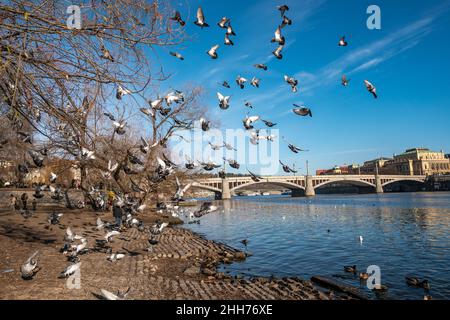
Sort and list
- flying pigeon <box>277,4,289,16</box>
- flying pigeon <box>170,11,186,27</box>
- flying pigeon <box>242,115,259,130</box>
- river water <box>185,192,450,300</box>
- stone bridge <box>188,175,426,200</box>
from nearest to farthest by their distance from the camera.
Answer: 1. flying pigeon <box>170,11,186,27</box>
2. flying pigeon <box>277,4,289,16</box>
3. flying pigeon <box>242,115,259,130</box>
4. river water <box>185,192,450,300</box>
5. stone bridge <box>188,175,426,200</box>

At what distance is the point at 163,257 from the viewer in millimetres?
15703

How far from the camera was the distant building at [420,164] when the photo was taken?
543ft

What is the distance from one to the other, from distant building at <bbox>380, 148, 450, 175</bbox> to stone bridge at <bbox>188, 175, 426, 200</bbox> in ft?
105

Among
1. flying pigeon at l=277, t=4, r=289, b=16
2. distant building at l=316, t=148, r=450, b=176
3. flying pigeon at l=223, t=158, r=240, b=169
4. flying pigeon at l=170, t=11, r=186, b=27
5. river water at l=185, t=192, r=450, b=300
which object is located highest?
distant building at l=316, t=148, r=450, b=176

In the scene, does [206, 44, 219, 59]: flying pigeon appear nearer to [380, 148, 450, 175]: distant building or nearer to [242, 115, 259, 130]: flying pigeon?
[242, 115, 259, 130]: flying pigeon

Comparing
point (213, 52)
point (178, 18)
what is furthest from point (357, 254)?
point (178, 18)

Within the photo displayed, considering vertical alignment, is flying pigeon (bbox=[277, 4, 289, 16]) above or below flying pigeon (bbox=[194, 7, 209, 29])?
above

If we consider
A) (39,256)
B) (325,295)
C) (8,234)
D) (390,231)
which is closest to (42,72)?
(39,256)

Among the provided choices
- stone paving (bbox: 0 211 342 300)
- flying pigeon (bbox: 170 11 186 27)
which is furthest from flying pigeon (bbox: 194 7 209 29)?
stone paving (bbox: 0 211 342 300)

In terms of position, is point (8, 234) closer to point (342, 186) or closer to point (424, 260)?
point (424, 260)

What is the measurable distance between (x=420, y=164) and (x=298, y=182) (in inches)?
3264

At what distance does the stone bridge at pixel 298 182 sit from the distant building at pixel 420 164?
32105 millimetres

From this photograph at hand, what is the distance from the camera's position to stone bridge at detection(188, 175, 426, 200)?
106938 mm
